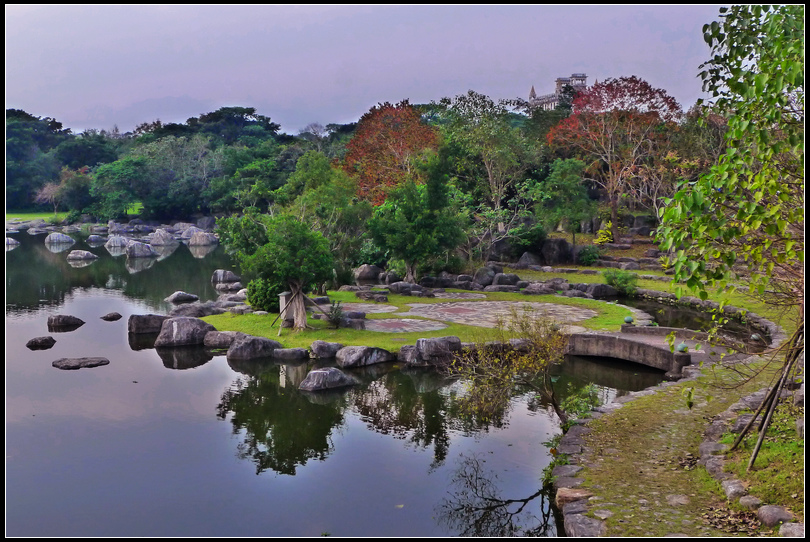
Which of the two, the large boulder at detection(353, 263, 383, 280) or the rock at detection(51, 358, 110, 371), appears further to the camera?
the large boulder at detection(353, 263, 383, 280)

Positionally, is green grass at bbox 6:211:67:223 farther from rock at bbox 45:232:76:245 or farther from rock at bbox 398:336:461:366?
rock at bbox 398:336:461:366

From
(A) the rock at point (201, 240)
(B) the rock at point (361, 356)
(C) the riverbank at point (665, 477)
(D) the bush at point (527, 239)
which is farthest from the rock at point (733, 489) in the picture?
(A) the rock at point (201, 240)

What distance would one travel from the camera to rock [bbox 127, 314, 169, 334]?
909 inches

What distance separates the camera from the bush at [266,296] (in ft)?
78.3

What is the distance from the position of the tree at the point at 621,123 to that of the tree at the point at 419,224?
13080 millimetres

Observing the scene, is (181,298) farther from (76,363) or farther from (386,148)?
(386,148)

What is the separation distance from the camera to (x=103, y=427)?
47.3 ft

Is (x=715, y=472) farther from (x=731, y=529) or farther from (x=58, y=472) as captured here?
(x=58, y=472)

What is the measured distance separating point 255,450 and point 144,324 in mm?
11468

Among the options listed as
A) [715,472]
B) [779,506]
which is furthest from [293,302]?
[779,506]

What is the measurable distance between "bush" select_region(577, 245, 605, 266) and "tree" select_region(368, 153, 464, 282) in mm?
9998

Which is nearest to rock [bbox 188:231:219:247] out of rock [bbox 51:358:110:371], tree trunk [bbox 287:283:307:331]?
tree trunk [bbox 287:283:307:331]

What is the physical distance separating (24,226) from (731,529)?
70541mm

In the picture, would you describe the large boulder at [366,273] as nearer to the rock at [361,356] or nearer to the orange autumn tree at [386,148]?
the orange autumn tree at [386,148]
